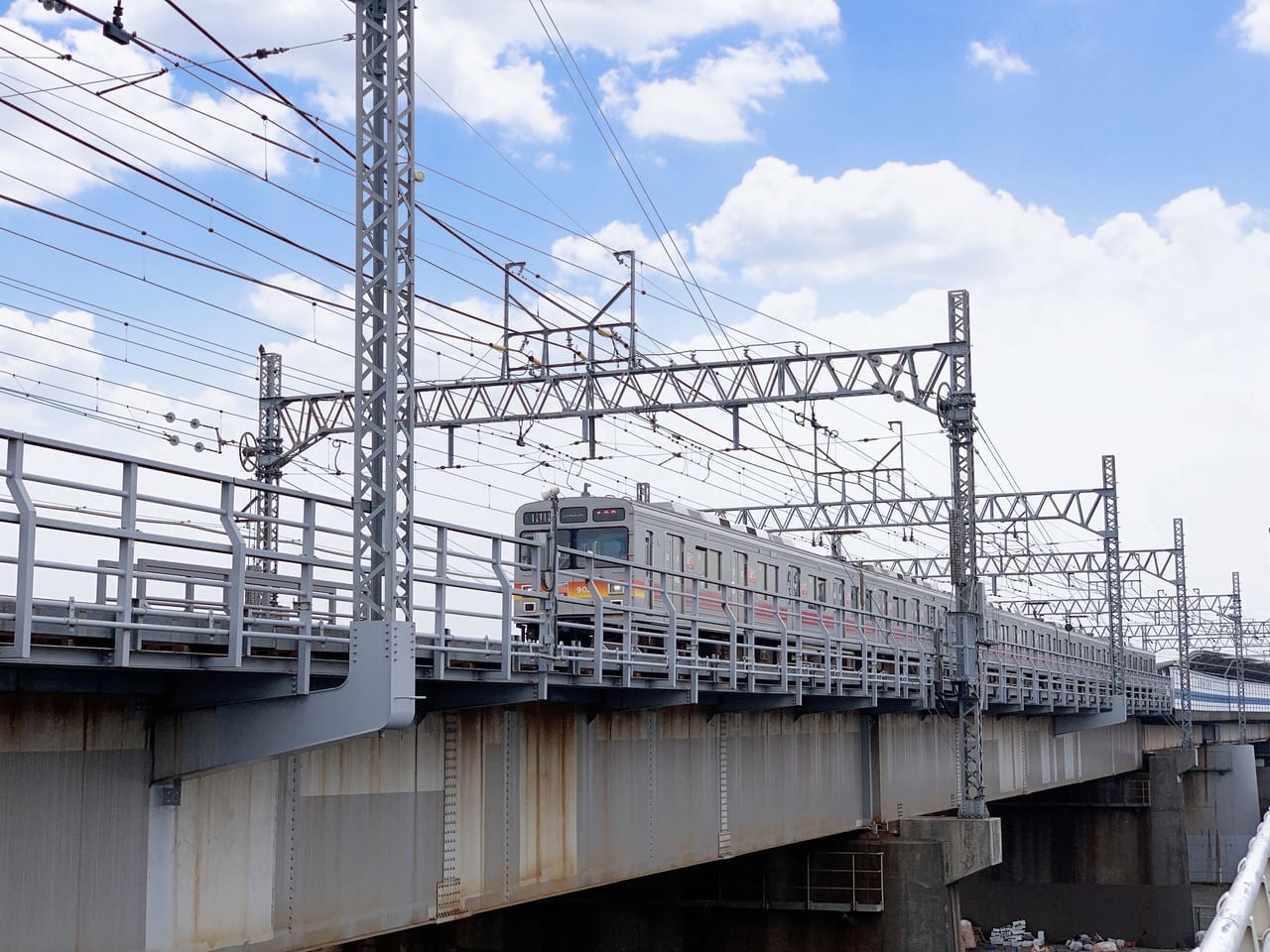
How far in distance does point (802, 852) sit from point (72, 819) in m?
18.6

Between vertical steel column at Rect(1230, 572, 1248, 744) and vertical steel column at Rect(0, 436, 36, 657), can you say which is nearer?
vertical steel column at Rect(0, 436, 36, 657)

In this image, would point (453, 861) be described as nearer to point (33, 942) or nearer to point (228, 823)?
point (228, 823)

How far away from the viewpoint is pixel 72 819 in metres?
9.88

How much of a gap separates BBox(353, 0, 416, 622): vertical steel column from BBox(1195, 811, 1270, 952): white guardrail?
21.8ft

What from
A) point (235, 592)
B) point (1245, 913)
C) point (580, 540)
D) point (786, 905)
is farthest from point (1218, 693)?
point (1245, 913)

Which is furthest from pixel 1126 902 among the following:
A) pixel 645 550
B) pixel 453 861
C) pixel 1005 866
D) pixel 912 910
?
pixel 453 861

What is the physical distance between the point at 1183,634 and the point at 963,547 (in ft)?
118

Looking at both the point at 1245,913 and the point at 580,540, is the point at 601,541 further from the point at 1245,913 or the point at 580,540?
the point at 1245,913

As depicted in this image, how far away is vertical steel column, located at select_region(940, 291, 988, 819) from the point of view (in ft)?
87.6

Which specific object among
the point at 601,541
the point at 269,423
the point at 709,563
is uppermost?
the point at 269,423

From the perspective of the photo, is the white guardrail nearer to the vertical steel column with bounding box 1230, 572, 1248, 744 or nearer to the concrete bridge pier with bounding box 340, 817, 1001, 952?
the concrete bridge pier with bounding box 340, 817, 1001, 952

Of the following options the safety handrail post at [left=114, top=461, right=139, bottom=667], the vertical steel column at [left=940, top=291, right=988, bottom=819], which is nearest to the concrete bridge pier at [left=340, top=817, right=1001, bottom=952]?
the vertical steel column at [left=940, top=291, right=988, bottom=819]

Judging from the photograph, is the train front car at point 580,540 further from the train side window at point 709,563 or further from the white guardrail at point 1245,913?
the white guardrail at point 1245,913

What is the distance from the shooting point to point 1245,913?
16.2ft
